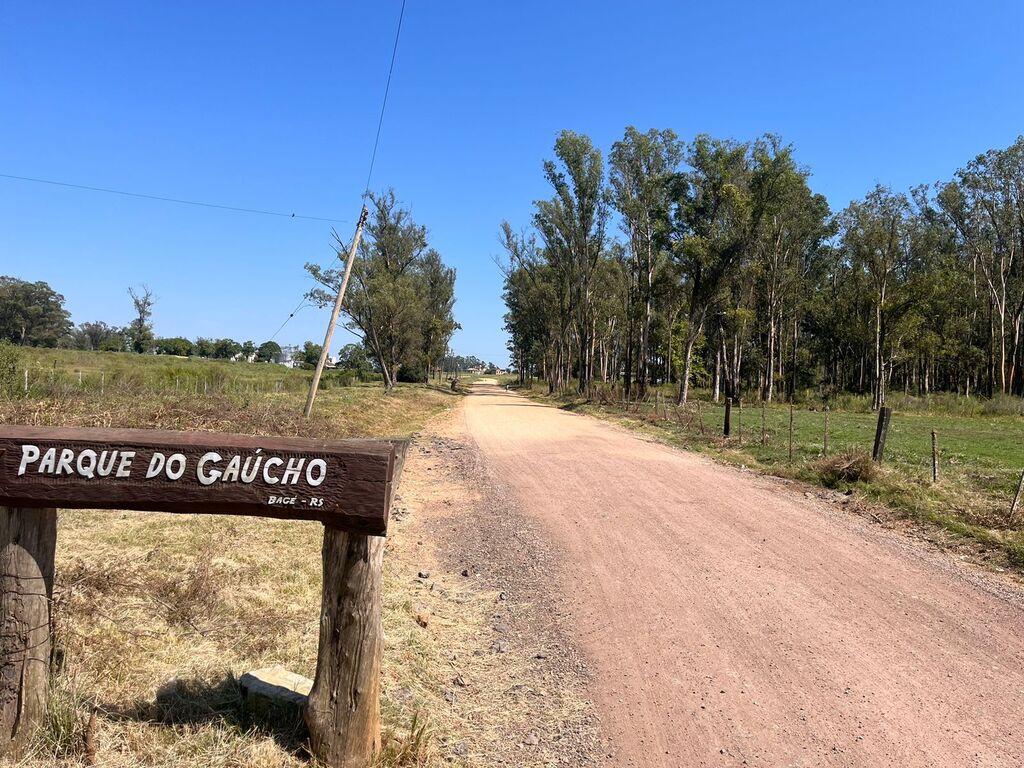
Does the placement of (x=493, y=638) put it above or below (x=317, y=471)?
below

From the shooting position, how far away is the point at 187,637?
4227 mm

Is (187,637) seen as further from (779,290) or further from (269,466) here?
(779,290)

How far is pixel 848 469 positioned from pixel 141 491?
11.1 m

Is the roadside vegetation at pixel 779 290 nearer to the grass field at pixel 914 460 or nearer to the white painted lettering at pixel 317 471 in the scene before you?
the grass field at pixel 914 460

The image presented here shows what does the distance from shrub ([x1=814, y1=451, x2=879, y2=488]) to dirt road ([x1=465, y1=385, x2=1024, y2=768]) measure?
6.45 feet

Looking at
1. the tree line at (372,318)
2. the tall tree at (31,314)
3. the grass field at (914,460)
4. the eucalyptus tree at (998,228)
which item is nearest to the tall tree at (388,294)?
the tree line at (372,318)

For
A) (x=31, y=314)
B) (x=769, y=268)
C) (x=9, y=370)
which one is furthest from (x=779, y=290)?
(x=31, y=314)

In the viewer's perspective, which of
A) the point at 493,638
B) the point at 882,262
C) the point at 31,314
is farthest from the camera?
the point at 31,314

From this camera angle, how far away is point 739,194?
31.6 meters

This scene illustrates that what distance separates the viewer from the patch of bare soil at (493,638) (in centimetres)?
360

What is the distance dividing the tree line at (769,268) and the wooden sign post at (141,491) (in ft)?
103

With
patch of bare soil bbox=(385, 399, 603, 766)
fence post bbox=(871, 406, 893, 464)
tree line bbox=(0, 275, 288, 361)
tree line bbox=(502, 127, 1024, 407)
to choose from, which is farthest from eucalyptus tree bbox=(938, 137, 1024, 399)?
tree line bbox=(0, 275, 288, 361)

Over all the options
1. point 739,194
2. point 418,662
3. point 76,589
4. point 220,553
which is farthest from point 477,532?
point 739,194

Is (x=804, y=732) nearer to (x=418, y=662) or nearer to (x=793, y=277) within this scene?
(x=418, y=662)
